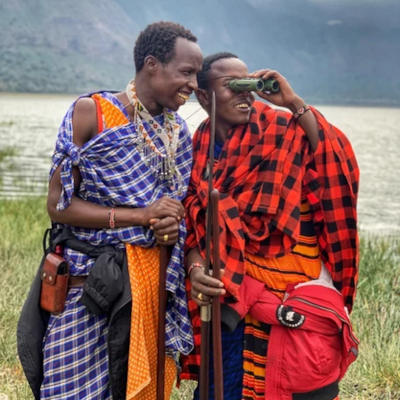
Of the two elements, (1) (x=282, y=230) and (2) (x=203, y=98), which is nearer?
(1) (x=282, y=230)

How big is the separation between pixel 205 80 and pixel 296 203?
667mm

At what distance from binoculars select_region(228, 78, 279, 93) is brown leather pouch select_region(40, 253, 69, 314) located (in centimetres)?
106

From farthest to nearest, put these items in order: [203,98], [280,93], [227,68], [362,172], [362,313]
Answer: [362,172] < [362,313] < [203,98] < [227,68] < [280,93]

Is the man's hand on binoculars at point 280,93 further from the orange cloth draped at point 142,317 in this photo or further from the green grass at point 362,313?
the green grass at point 362,313

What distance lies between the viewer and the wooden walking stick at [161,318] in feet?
8.69

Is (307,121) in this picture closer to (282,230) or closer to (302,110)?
(302,110)

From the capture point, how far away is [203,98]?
2.76 meters

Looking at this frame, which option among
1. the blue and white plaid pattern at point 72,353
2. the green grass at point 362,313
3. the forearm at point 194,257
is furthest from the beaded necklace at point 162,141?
the green grass at point 362,313

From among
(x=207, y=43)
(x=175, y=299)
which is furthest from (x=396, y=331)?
(x=207, y=43)

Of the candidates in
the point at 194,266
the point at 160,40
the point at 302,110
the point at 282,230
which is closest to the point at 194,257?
→ the point at 194,266

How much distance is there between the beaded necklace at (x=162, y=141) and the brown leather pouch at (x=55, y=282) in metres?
0.57

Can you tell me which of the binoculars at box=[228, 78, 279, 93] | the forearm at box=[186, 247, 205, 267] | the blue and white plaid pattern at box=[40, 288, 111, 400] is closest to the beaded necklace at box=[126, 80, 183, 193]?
the forearm at box=[186, 247, 205, 267]

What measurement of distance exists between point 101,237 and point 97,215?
0.12 m

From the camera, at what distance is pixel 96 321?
274 centimetres
